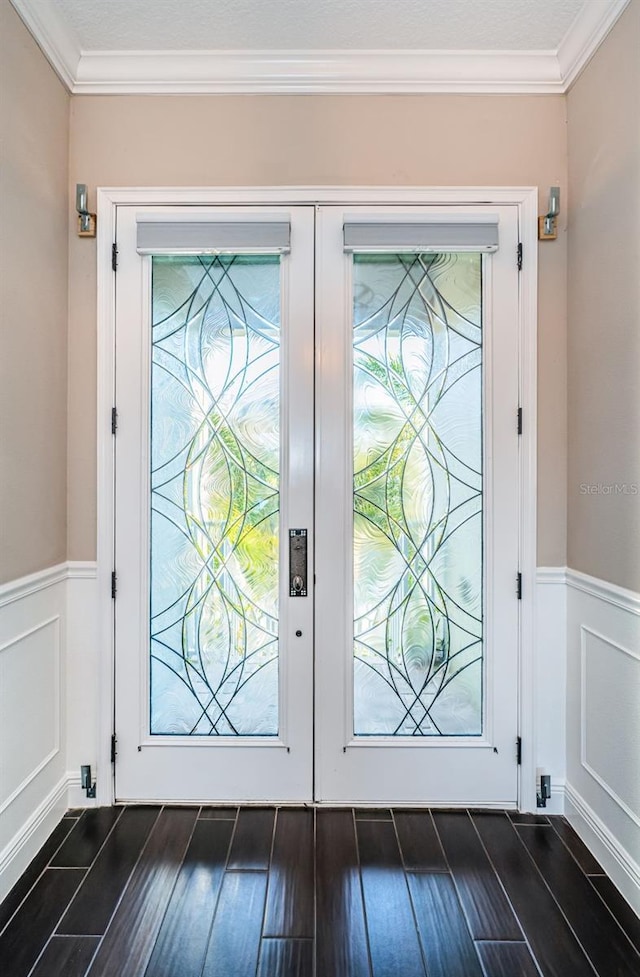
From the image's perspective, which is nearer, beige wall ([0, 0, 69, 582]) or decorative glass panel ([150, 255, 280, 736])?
beige wall ([0, 0, 69, 582])

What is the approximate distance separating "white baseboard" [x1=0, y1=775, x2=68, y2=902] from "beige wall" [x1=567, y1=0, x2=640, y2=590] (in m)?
2.14

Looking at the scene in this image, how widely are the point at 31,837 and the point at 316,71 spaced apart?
2934mm

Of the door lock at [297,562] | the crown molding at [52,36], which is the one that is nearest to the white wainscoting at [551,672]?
the door lock at [297,562]

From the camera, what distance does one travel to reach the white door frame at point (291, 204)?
2238mm

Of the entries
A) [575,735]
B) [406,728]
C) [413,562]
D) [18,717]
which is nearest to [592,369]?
[413,562]

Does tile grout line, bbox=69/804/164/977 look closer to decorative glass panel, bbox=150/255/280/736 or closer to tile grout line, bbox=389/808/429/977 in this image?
decorative glass panel, bbox=150/255/280/736

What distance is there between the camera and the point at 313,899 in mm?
1779

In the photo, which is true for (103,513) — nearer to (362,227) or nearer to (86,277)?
(86,277)

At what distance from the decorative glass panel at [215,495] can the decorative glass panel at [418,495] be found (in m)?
0.36

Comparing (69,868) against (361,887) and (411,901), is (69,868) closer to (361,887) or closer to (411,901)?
(361,887)

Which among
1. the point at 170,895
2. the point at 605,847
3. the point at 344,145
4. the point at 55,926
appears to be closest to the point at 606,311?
the point at 344,145

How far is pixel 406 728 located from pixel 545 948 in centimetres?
81

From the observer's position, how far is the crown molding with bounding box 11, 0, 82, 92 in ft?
6.29

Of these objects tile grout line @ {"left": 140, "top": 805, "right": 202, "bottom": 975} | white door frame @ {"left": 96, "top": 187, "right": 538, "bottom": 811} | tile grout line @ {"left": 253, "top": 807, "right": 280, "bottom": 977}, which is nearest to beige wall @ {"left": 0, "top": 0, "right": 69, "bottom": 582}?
white door frame @ {"left": 96, "top": 187, "right": 538, "bottom": 811}
